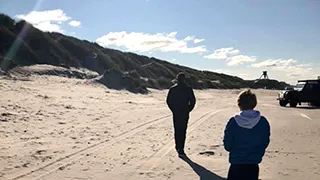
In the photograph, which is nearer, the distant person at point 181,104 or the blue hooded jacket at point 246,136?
the blue hooded jacket at point 246,136

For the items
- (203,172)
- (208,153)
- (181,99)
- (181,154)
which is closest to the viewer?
(203,172)

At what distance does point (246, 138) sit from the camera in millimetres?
4262

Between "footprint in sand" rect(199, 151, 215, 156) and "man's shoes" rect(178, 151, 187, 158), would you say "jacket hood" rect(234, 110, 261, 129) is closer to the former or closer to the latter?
"man's shoes" rect(178, 151, 187, 158)

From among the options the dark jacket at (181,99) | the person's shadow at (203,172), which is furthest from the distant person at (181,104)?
the person's shadow at (203,172)

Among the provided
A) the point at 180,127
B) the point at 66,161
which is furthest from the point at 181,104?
the point at 66,161

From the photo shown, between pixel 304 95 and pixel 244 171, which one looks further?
pixel 304 95

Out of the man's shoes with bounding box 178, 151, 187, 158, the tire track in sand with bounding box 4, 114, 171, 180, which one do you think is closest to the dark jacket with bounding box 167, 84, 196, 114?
the man's shoes with bounding box 178, 151, 187, 158

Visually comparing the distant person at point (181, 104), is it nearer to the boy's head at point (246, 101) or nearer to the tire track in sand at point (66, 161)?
the tire track in sand at point (66, 161)

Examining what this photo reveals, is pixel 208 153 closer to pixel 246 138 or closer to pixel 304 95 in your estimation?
pixel 246 138

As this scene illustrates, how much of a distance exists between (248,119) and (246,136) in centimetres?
17

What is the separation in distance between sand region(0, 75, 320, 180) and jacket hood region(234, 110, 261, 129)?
3.20 metres

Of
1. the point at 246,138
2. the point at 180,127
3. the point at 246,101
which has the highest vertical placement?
the point at 246,101

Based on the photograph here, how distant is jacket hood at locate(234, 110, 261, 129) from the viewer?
13.9 ft

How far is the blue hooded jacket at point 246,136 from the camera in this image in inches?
167
